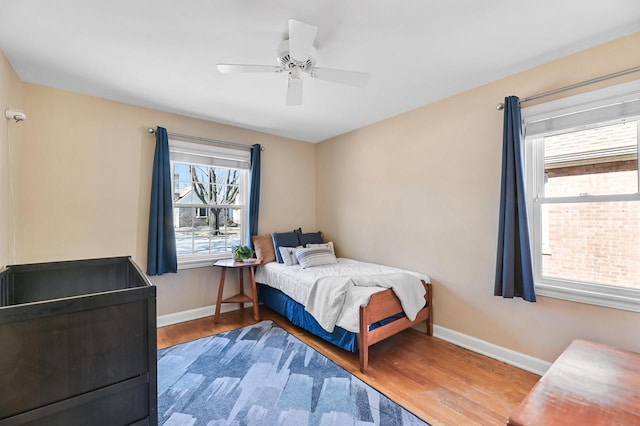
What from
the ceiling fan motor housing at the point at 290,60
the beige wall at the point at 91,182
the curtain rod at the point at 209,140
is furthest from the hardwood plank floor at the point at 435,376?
the ceiling fan motor housing at the point at 290,60

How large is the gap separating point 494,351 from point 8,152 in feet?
14.4

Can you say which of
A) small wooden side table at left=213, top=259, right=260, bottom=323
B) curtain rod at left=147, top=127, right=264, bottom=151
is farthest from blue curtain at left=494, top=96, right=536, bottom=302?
curtain rod at left=147, top=127, right=264, bottom=151

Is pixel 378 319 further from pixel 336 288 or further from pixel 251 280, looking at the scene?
pixel 251 280

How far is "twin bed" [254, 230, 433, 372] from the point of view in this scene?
2.41m

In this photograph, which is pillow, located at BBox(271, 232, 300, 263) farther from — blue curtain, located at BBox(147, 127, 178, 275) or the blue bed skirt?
blue curtain, located at BBox(147, 127, 178, 275)

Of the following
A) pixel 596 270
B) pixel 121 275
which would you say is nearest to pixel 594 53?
pixel 596 270

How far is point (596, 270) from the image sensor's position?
2117 millimetres

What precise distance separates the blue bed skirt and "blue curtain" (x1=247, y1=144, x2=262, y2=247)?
2.43 ft

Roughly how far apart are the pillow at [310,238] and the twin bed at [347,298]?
427 millimetres

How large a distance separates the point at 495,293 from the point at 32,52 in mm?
4067

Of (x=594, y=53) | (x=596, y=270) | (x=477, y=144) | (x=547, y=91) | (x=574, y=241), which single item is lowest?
(x=596, y=270)

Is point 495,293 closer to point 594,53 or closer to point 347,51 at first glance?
point 594,53

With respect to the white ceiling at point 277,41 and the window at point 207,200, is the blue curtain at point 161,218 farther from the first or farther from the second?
the white ceiling at point 277,41

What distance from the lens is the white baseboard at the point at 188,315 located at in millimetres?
3243
